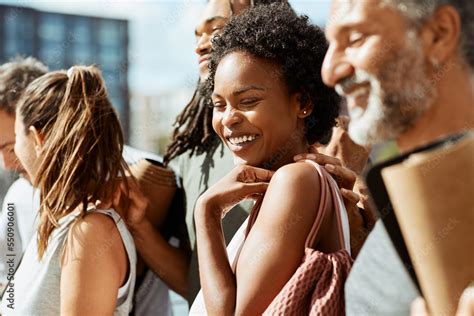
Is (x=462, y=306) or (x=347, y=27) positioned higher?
(x=347, y=27)

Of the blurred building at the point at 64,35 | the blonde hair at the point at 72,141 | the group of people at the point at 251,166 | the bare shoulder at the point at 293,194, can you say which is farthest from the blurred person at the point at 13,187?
the blurred building at the point at 64,35

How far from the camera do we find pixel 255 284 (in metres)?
1.29

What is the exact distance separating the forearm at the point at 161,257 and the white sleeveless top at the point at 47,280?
0.07 metres

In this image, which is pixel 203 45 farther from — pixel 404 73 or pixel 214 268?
pixel 404 73

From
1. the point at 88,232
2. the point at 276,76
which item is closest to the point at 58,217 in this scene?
the point at 88,232

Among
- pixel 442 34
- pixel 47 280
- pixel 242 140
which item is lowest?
pixel 47 280

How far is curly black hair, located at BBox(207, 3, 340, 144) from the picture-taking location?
1571 mm

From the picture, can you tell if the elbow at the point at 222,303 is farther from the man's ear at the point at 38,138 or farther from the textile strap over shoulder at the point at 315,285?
the man's ear at the point at 38,138

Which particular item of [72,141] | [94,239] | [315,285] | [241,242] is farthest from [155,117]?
[315,285]

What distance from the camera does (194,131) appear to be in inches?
86.2

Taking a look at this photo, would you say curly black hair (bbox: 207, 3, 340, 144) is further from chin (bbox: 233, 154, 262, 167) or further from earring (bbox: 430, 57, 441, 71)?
earring (bbox: 430, 57, 441, 71)

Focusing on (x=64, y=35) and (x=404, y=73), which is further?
(x=64, y=35)

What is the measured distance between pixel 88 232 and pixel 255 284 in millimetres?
697

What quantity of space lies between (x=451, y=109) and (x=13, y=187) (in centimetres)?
205
